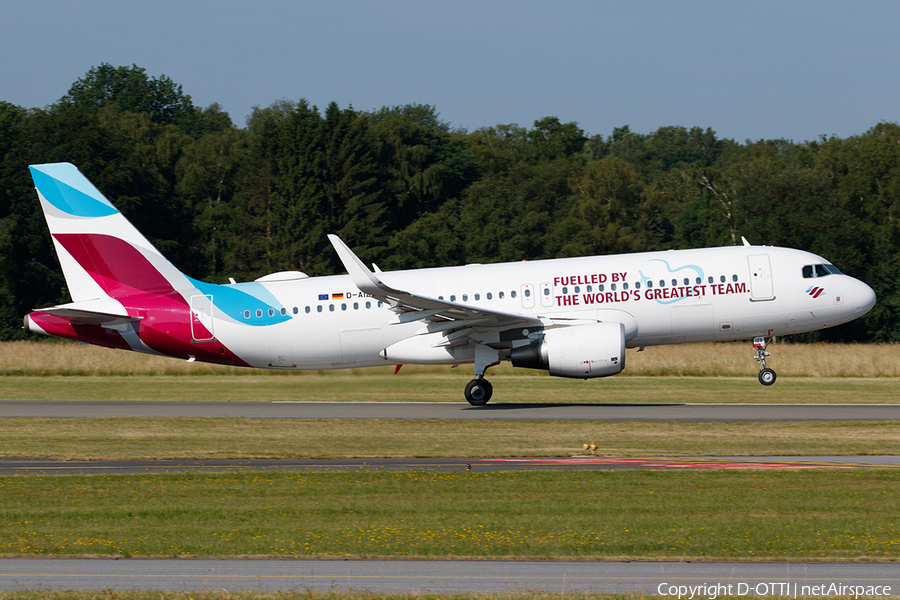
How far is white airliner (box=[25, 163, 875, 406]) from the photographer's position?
2680 centimetres

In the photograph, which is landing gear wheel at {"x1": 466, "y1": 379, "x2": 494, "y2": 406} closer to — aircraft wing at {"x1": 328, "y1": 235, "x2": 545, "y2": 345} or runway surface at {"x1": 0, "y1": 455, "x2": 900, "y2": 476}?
aircraft wing at {"x1": 328, "y1": 235, "x2": 545, "y2": 345}

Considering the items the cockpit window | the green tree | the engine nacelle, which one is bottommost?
the engine nacelle

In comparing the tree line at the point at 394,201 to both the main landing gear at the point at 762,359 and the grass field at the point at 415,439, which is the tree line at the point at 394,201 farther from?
the grass field at the point at 415,439

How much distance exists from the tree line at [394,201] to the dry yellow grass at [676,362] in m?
15.7

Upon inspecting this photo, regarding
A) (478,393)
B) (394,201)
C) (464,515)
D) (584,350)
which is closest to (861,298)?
(584,350)

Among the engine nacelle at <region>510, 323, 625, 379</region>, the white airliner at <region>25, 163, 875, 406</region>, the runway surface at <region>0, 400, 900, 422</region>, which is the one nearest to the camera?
the runway surface at <region>0, 400, 900, 422</region>

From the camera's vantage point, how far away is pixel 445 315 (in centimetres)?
2628

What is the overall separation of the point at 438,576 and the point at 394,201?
75.4m

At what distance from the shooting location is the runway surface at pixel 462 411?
24.7 meters

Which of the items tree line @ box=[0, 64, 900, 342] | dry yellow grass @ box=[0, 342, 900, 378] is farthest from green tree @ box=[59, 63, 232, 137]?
dry yellow grass @ box=[0, 342, 900, 378]

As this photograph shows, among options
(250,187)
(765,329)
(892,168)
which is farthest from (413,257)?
(765,329)

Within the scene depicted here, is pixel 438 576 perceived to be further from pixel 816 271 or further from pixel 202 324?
pixel 816 271

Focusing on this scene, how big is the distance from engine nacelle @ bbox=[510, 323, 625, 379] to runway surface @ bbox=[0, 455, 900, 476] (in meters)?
7.06

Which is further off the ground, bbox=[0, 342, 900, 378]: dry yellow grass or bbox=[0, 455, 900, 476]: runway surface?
bbox=[0, 342, 900, 378]: dry yellow grass
